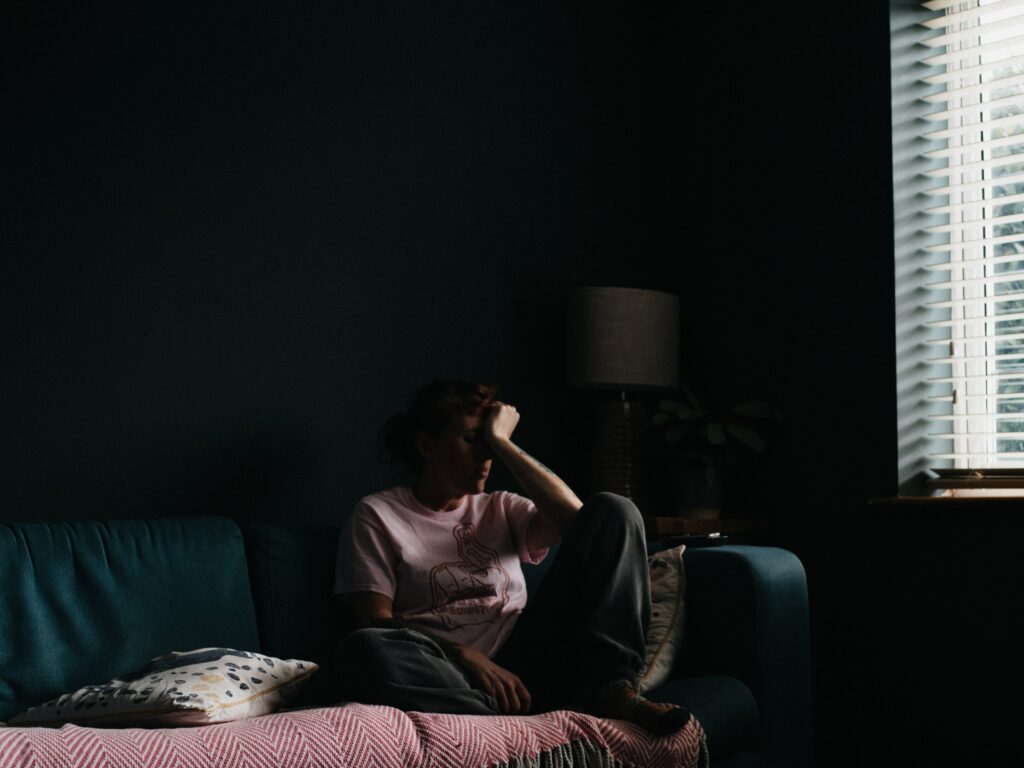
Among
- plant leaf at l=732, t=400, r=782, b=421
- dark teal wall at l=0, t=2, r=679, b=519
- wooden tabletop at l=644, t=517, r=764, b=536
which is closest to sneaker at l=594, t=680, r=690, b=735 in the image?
dark teal wall at l=0, t=2, r=679, b=519

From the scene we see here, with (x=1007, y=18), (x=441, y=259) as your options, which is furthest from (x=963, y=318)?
(x=441, y=259)

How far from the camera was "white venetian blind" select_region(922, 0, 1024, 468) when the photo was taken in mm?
3033

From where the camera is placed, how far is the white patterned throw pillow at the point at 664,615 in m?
2.34

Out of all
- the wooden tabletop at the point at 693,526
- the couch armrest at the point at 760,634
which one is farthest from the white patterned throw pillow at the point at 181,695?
the wooden tabletop at the point at 693,526

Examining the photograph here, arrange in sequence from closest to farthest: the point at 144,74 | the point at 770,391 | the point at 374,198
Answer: the point at 144,74 < the point at 374,198 < the point at 770,391

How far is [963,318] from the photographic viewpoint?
3117 mm

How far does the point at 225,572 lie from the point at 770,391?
1.85 metres

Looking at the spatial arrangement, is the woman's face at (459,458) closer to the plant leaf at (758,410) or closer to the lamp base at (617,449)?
the lamp base at (617,449)

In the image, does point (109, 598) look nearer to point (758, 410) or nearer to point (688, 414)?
point (688, 414)

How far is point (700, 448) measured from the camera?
3273 millimetres

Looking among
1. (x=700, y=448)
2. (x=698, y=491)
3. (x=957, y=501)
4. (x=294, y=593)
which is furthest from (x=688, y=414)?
(x=294, y=593)

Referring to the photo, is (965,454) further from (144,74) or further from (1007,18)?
(144,74)

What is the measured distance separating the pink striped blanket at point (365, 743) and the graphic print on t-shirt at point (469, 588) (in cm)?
44

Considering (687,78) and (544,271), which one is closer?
(544,271)
